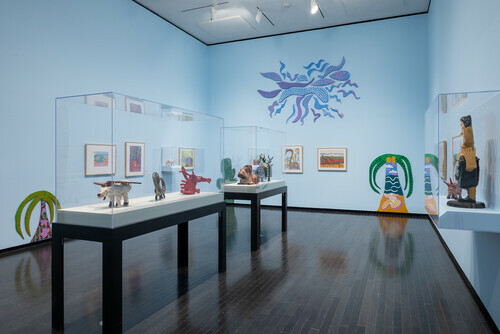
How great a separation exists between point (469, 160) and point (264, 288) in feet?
7.50

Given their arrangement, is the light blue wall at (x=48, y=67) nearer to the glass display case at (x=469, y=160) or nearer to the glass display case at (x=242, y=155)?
the glass display case at (x=242, y=155)

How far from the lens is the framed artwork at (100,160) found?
8.48ft

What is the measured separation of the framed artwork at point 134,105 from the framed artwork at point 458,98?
255cm

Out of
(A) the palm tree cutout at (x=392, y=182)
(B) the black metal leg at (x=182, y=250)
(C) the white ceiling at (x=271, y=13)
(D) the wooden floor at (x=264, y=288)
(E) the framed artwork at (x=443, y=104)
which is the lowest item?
(D) the wooden floor at (x=264, y=288)

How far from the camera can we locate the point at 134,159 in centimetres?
308

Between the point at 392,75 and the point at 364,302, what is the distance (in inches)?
256

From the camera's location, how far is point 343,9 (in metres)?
7.91

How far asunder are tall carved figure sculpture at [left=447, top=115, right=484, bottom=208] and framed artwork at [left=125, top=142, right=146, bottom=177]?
2561mm

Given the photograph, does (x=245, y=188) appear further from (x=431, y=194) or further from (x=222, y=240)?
(x=431, y=194)

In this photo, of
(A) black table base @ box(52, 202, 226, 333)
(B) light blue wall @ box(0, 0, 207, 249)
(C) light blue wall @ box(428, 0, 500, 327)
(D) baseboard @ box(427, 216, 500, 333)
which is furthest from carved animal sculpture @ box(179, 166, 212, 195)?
(B) light blue wall @ box(0, 0, 207, 249)

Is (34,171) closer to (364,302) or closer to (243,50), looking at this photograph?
(364,302)

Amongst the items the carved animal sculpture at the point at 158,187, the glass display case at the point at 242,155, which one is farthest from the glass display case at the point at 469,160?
the glass display case at the point at 242,155

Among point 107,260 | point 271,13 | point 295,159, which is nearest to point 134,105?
point 107,260

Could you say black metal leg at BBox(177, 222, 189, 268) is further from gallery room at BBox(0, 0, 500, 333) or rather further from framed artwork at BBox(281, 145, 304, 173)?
framed artwork at BBox(281, 145, 304, 173)
